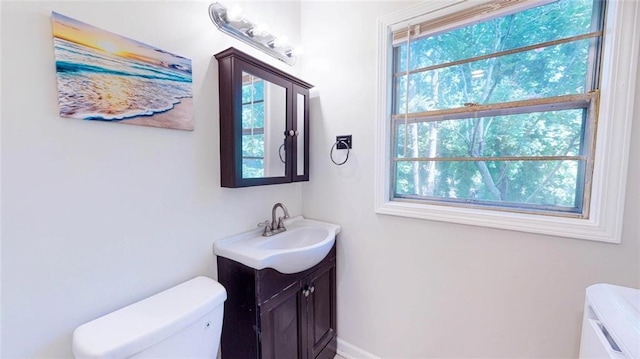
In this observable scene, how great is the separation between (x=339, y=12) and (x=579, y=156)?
1.47 m

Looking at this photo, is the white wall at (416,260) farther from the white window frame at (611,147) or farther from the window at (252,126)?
the window at (252,126)

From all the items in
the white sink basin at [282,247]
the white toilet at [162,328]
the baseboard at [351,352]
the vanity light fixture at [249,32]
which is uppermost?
the vanity light fixture at [249,32]

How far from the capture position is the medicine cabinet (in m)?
1.16

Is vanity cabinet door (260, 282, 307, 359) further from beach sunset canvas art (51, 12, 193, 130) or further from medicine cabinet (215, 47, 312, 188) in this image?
beach sunset canvas art (51, 12, 193, 130)

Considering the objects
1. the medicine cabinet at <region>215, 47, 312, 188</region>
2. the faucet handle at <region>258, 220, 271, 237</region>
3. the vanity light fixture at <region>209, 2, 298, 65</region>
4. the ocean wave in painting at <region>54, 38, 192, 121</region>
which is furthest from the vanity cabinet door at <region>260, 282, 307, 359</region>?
the vanity light fixture at <region>209, 2, 298, 65</region>

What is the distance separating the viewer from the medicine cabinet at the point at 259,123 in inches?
45.5

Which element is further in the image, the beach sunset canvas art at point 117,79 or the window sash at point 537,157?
the window sash at point 537,157

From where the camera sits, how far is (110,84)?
835 millimetres

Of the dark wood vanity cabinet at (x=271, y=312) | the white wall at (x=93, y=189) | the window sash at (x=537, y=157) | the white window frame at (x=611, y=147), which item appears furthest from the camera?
the dark wood vanity cabinet at (x=271, y=312)

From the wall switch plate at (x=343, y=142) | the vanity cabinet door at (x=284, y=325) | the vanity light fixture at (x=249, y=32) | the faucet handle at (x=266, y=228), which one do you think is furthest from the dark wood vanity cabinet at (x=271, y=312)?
the vanity light fixture at (x=249, y=32)

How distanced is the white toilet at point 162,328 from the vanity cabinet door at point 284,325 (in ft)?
0.69

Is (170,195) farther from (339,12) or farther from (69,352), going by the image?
(339,12)

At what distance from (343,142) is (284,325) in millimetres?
1087

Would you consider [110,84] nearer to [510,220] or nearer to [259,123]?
[259,123]
